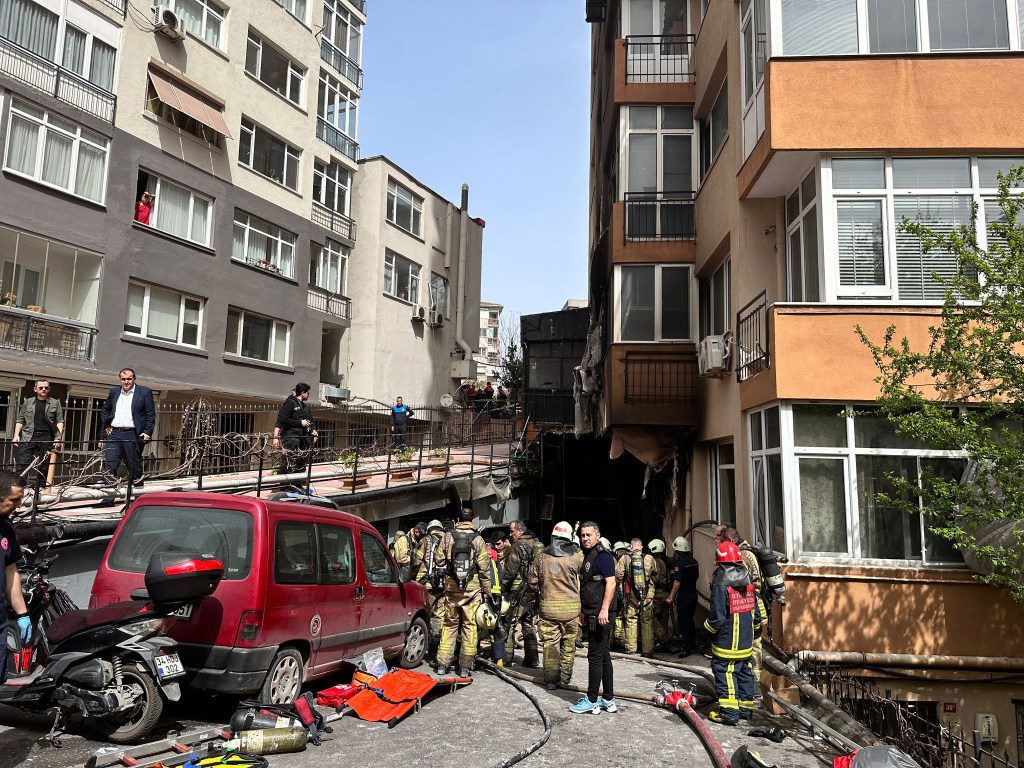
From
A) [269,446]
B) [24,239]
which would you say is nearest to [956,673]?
[269,446]

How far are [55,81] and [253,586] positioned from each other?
15.7 m

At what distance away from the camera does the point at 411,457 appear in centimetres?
1998

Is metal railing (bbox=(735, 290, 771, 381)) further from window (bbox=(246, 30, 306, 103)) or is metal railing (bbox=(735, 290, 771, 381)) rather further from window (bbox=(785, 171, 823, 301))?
window (bbox=(246, 30, 306, 103))

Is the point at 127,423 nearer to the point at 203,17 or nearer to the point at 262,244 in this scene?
the point at 262,244

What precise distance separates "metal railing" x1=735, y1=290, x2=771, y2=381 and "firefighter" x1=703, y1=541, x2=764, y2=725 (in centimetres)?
324

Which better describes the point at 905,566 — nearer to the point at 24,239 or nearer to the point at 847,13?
the point at 847,13

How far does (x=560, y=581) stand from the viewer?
319 inches

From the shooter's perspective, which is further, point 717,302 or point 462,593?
point 717,302

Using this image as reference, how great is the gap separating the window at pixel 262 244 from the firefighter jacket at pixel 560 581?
1680cm

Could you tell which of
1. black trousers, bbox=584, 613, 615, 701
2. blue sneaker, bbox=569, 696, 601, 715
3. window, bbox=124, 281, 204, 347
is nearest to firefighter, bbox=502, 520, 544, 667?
black trousers, bbox=584, 613, 615, 701

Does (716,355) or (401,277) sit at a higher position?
(401,277)

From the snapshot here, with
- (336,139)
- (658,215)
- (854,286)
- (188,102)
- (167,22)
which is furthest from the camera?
(336,139)

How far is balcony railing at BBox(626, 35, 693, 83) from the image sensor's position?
1580 centimetres

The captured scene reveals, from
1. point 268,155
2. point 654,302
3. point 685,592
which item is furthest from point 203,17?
point 685,592
